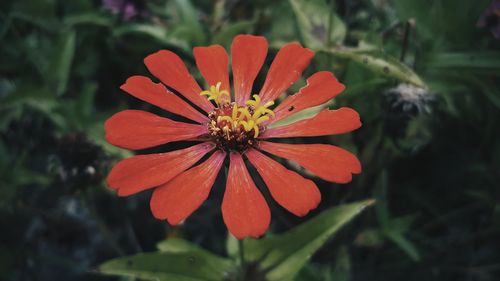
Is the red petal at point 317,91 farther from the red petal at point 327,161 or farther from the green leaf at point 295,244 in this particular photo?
the green leaf at point 295,244

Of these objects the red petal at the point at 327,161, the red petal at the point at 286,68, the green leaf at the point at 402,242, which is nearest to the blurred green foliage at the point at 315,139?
the green leaf at the point at 402,242

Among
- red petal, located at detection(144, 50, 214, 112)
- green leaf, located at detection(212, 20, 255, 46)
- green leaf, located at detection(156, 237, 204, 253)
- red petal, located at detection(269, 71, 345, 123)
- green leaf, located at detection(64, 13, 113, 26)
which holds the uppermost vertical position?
green leaf, located at detection(64, 13, 113, 26)

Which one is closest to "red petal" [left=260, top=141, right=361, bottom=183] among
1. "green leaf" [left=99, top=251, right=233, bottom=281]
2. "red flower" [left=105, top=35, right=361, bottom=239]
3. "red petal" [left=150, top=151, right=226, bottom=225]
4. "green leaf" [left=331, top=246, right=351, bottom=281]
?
"red flower" [left=105, top=35, right=361, bottom=239]

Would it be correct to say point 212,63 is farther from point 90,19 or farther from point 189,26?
point 90,19

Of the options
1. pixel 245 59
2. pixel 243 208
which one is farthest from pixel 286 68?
pixel 243 208

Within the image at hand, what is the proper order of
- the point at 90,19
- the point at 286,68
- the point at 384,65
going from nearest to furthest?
1. the point at 286,68
2. the point at 384,65
3. the point at 90,19

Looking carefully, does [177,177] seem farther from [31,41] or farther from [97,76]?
[31,41]

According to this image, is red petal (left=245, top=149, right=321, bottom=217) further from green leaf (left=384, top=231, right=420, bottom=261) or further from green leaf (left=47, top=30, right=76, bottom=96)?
green leaf (left=47, top=30, right=76, bottom=96)

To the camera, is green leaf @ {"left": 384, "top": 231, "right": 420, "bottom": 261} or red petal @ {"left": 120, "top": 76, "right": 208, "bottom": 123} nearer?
red petal @ {"left": 120, "top": 76, "right": 208, "bottom": 123}

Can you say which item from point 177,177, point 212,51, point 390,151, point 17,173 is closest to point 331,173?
point 177,177
